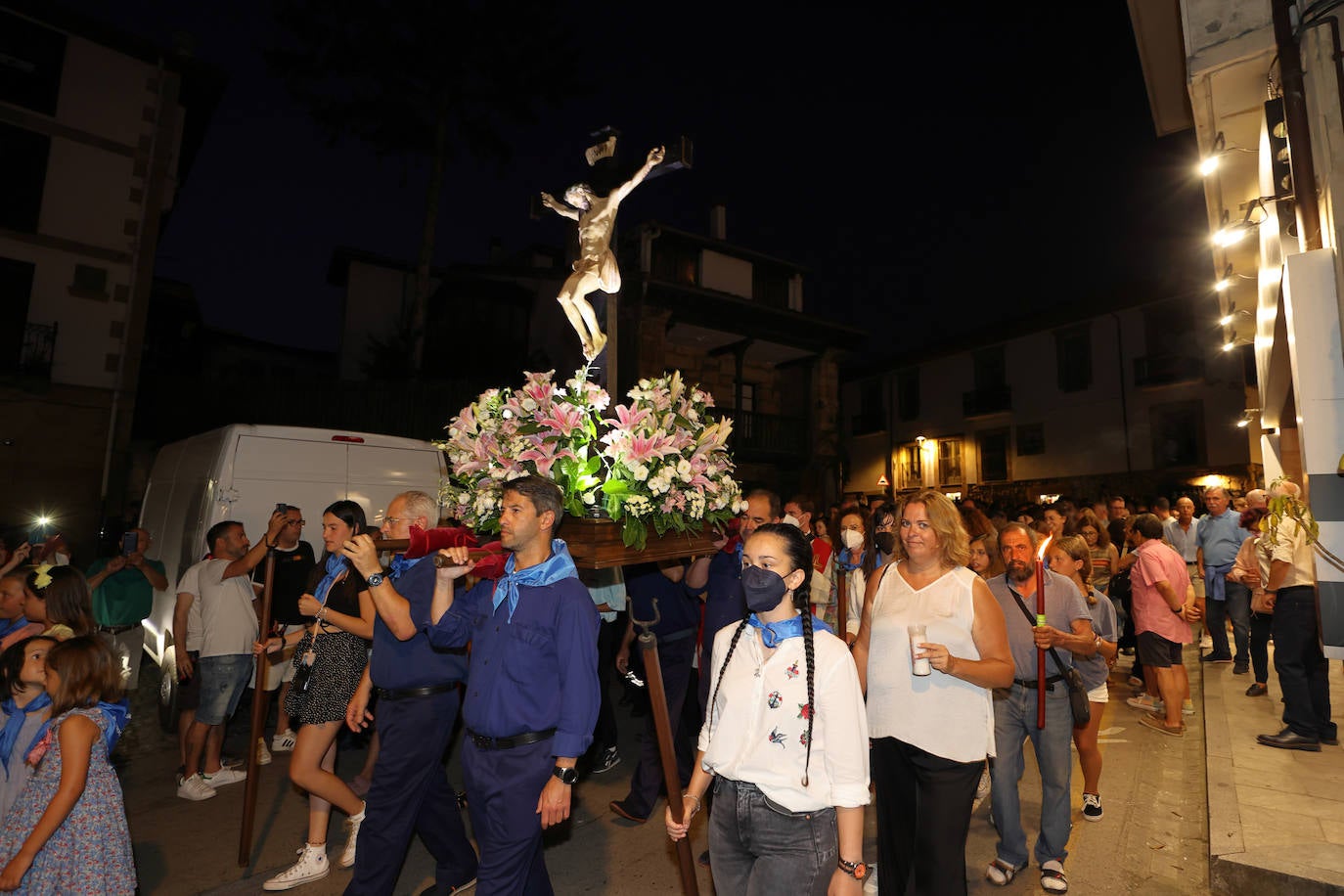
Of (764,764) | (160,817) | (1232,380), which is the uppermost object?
(1232,380)

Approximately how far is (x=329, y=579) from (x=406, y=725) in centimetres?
128

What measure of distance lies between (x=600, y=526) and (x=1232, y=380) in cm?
2725

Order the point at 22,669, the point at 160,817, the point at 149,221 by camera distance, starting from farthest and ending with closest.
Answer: the point at 149,221 < the point at 160,817 < the point at 22,669

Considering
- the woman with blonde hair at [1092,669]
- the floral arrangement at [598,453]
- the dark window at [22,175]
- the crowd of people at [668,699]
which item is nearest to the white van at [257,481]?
the crowd of people at [668,699]

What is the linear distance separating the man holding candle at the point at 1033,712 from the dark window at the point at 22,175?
811 inches

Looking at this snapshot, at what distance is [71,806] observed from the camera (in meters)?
3.09

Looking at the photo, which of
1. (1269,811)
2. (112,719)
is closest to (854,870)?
(112,719)

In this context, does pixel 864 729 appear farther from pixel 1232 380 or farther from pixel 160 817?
pixel 1232 380

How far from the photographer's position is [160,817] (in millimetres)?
5238

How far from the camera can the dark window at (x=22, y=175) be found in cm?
1584

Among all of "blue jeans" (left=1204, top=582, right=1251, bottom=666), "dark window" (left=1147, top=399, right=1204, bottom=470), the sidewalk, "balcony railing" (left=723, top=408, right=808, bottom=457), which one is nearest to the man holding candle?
the sidewalk

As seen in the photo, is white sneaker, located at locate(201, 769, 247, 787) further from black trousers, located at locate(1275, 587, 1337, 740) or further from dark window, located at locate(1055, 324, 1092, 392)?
dark window, located at locate(1055, 324, 1092, 392)

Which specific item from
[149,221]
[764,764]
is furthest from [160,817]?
[149,221]

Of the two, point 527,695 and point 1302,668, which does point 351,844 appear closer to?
point 527,695
